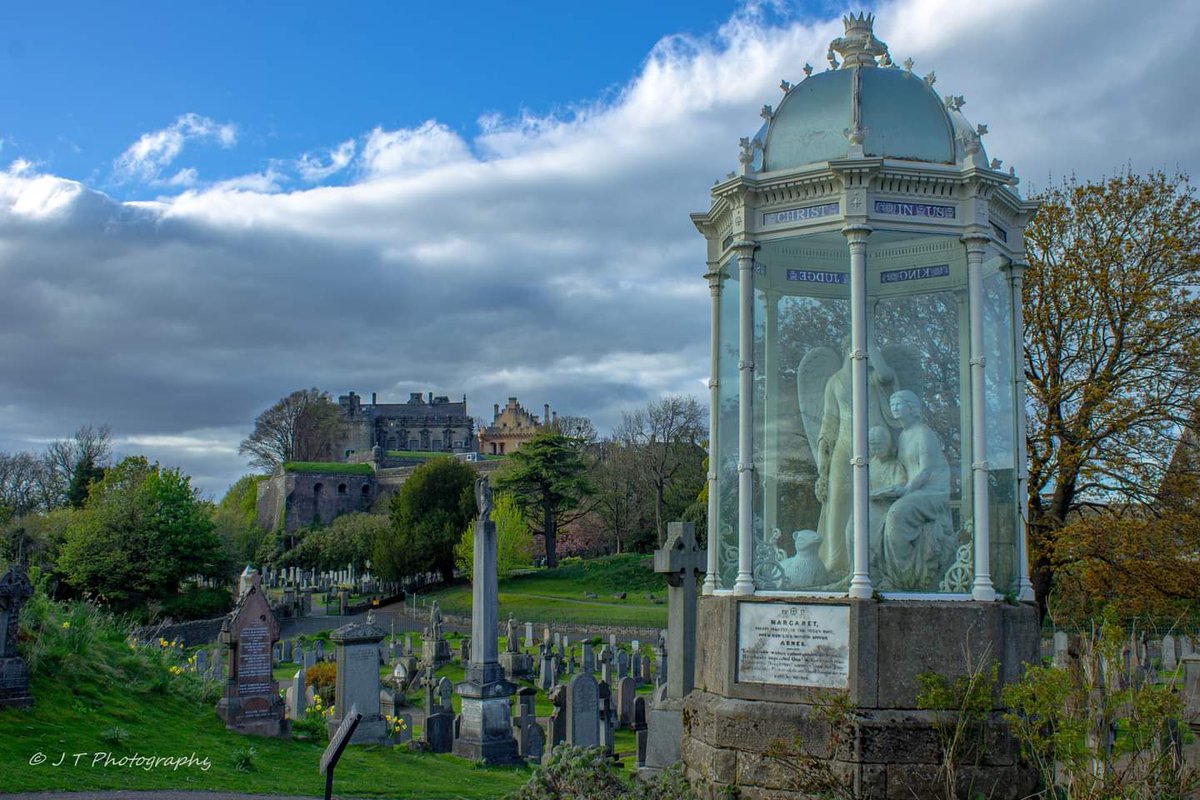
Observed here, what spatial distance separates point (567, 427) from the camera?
77.2m

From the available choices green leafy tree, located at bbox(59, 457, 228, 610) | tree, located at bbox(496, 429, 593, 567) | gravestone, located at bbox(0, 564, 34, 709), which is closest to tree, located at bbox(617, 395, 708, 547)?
tree, located at bbox(496, 429, 593, 567)

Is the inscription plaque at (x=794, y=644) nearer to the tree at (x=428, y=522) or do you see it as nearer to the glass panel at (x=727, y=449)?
the glass panel at (x=727, y=449)

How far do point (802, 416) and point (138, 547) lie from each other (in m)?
36.9

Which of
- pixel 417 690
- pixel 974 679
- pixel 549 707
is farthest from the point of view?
pixel 417 690

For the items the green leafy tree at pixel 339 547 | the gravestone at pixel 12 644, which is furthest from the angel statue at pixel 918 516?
the green leafy tree at pixel 339 547

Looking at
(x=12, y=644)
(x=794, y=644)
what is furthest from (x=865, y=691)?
(x=12, y=644)

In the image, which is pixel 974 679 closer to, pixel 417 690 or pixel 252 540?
pixel 417 690

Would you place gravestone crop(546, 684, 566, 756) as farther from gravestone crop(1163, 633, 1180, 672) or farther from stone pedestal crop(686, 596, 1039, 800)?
gravestone crop(1163, 633, 1180, 672)

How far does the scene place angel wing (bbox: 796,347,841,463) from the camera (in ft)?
30.3

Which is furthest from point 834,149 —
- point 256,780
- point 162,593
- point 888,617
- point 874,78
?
point 162,593

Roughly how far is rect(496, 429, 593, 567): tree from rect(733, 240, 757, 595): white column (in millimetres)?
50793

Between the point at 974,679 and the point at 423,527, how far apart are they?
52157 mm

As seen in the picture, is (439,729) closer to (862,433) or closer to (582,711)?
(582,711)

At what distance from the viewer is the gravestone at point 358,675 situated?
1566 centimetres
